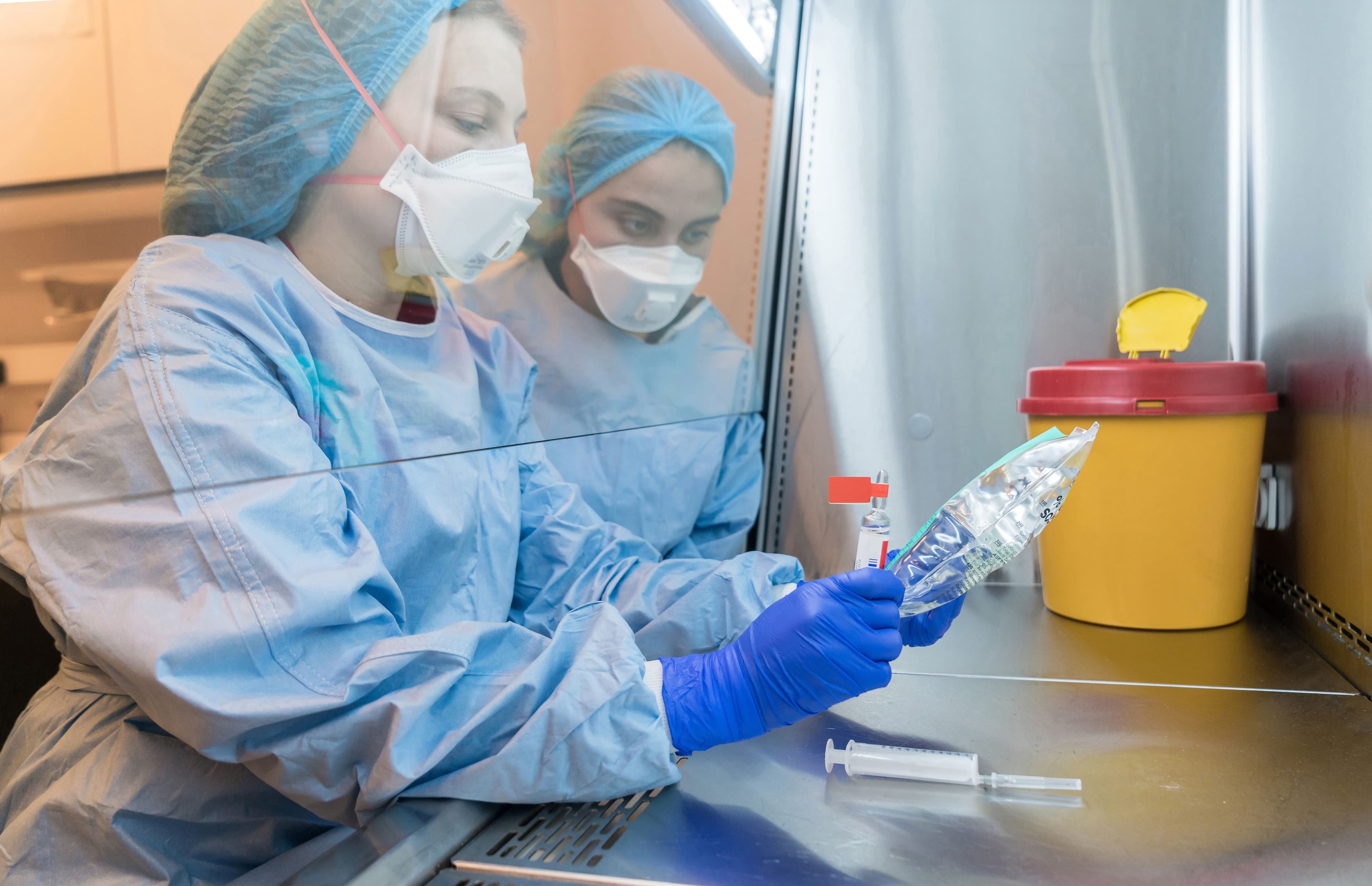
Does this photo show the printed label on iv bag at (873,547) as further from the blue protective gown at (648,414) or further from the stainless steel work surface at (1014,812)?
the blue protective gown at (648,414)

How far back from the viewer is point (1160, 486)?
1200 mm

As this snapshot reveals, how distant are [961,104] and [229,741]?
1488mm

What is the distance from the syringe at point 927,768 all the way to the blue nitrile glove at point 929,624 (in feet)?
0.66

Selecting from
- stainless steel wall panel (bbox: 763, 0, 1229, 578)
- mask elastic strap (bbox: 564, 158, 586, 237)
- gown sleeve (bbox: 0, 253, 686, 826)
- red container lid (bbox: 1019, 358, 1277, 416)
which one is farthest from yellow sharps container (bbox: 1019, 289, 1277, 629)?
gown sleeve (bbox: 0, 253, 686, 826)

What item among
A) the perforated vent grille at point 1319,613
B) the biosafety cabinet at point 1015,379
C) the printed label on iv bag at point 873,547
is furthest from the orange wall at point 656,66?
the perforated vent grille at point 1319,613

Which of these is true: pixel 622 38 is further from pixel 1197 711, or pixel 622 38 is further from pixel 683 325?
pixel 1197 711

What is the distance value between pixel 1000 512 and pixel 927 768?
24cm

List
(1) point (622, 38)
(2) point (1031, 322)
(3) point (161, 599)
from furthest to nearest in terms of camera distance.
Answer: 1. (2) point (1031, 322)
2. (1) point (622, 38)
3. (3) point (161, 599)

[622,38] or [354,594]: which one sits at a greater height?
[622,38]

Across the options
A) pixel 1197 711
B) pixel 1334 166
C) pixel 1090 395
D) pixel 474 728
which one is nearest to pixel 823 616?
pixel 474 728

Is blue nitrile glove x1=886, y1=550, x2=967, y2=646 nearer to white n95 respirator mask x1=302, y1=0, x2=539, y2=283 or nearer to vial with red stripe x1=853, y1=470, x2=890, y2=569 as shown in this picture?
vial with red stripe x1=853, y1=470, x2=890, y2=569

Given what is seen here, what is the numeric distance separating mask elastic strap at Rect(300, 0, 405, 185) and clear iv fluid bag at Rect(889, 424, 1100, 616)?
579 mm

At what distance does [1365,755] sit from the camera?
0.82m

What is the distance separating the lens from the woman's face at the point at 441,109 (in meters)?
0.74
